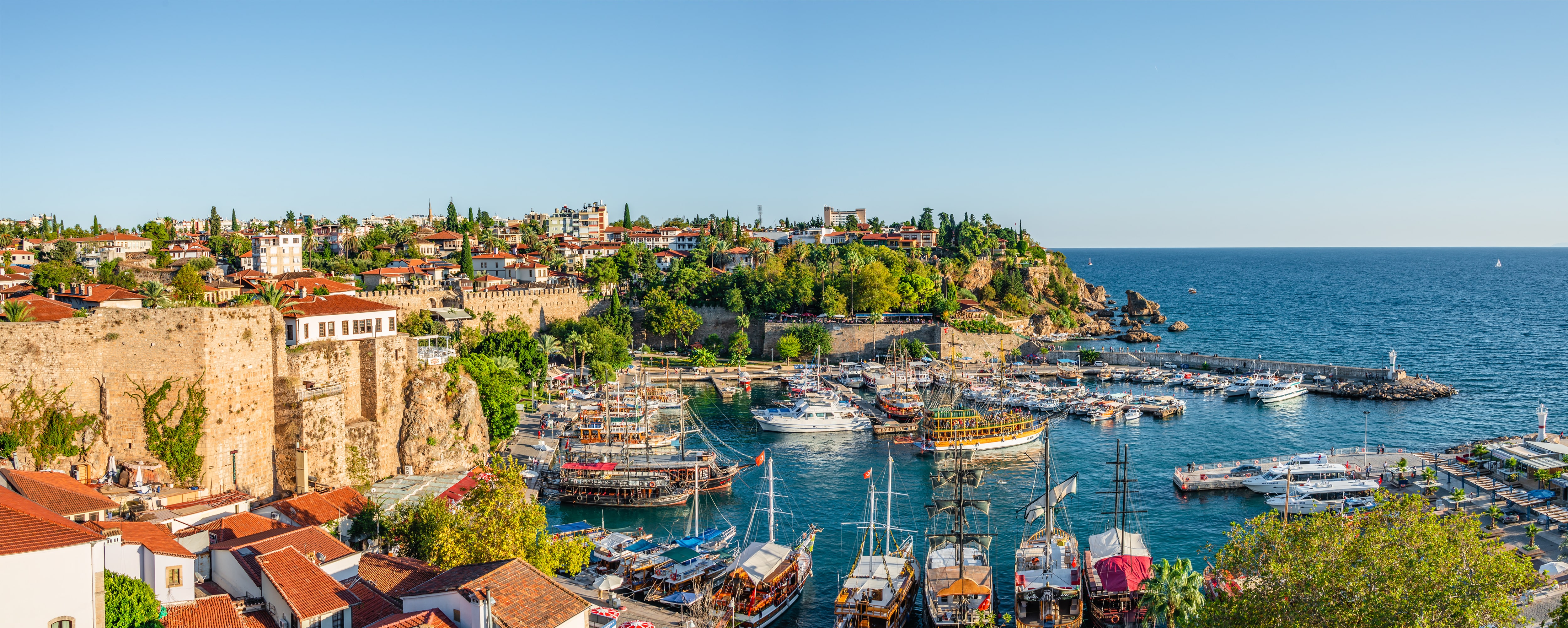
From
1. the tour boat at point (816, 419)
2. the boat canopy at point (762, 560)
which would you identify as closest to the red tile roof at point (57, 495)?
the boat canopy at point (762, 560)

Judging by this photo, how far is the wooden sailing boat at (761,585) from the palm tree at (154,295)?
20381 mm

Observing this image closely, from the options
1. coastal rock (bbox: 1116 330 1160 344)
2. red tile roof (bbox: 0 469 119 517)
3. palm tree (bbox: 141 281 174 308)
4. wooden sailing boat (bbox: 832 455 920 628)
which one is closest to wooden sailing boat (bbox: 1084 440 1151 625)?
wooden sailing boat (bbox: 832 455 920 628)

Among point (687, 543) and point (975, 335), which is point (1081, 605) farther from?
point (975, 335)

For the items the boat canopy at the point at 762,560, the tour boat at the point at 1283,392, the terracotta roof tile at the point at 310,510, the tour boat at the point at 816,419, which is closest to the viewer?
the terracotta roof tile at the point at 310,510

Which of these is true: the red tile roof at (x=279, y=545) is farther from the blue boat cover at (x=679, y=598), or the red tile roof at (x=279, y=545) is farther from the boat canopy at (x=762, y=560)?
the boat canopy at (x=762, y=560)

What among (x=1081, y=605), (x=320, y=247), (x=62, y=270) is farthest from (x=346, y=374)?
(x=320, y=247)

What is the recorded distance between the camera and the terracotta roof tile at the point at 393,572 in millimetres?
19328

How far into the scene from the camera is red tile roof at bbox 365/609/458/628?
51.3 ft

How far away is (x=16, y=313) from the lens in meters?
25.0

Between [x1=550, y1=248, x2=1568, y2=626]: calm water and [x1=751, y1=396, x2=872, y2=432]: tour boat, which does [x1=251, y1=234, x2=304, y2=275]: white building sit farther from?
[x1=751, y1=396, x2=872, y2=432]: tour boat

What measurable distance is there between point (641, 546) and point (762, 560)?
221 inches

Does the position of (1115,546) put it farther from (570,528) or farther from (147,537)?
(147,537)

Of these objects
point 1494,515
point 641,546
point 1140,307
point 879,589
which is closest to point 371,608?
point 879,589

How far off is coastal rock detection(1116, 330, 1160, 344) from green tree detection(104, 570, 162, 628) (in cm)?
7718
